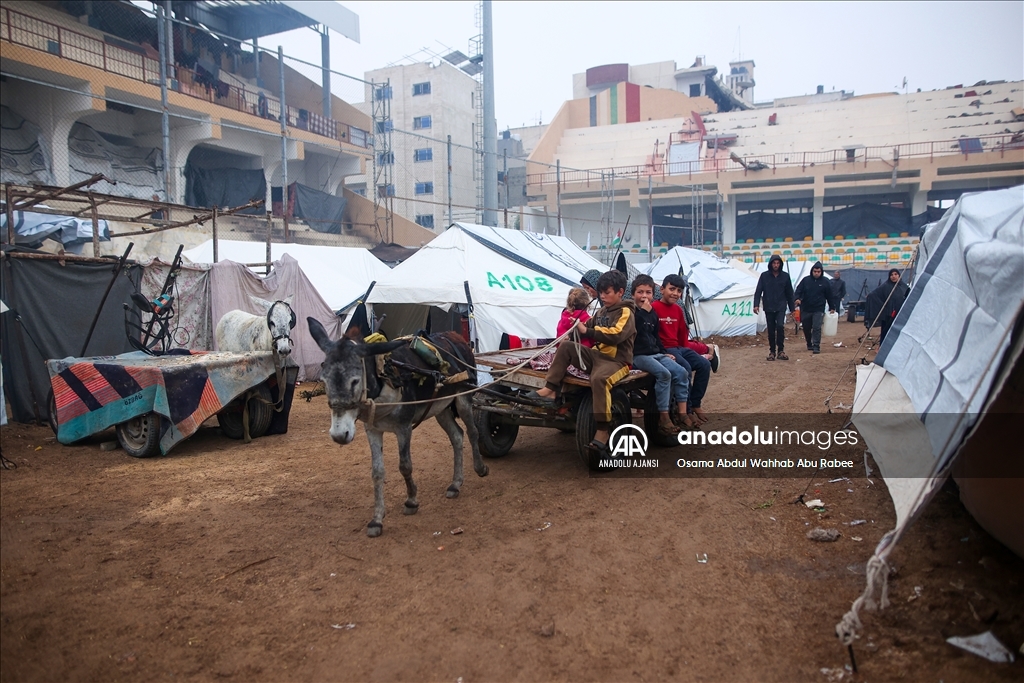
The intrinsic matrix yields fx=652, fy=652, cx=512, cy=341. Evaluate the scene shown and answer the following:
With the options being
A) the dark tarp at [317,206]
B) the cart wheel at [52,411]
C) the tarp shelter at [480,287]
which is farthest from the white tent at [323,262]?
the dark tarp at [317,206]

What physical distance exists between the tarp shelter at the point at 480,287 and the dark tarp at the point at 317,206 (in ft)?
34.6

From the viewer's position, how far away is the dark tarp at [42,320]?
857 centimetres

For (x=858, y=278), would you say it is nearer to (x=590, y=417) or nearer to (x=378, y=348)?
(x=590, y=417)

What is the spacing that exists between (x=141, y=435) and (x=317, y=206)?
1734cm

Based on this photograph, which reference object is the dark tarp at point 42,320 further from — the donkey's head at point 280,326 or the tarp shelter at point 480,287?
the tarp shelter at point 480,287

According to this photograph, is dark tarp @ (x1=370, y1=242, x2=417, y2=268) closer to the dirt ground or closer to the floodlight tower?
the floodlight tower

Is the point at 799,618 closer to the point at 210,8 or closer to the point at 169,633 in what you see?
the point at 169,633

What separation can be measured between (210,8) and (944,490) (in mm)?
30930

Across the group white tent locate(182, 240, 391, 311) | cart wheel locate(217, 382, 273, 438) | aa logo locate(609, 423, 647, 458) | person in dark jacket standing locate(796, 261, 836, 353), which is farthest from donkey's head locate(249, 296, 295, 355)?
person in dark jacket standing locate(796, 261, 836, 353)

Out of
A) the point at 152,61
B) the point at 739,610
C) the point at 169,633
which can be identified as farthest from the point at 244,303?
the point at 152,61

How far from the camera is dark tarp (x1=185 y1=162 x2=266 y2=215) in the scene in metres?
20.9

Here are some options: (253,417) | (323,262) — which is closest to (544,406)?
(253,417)

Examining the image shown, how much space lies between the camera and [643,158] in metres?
40.0

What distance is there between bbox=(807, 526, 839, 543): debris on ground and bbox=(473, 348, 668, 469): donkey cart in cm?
198
